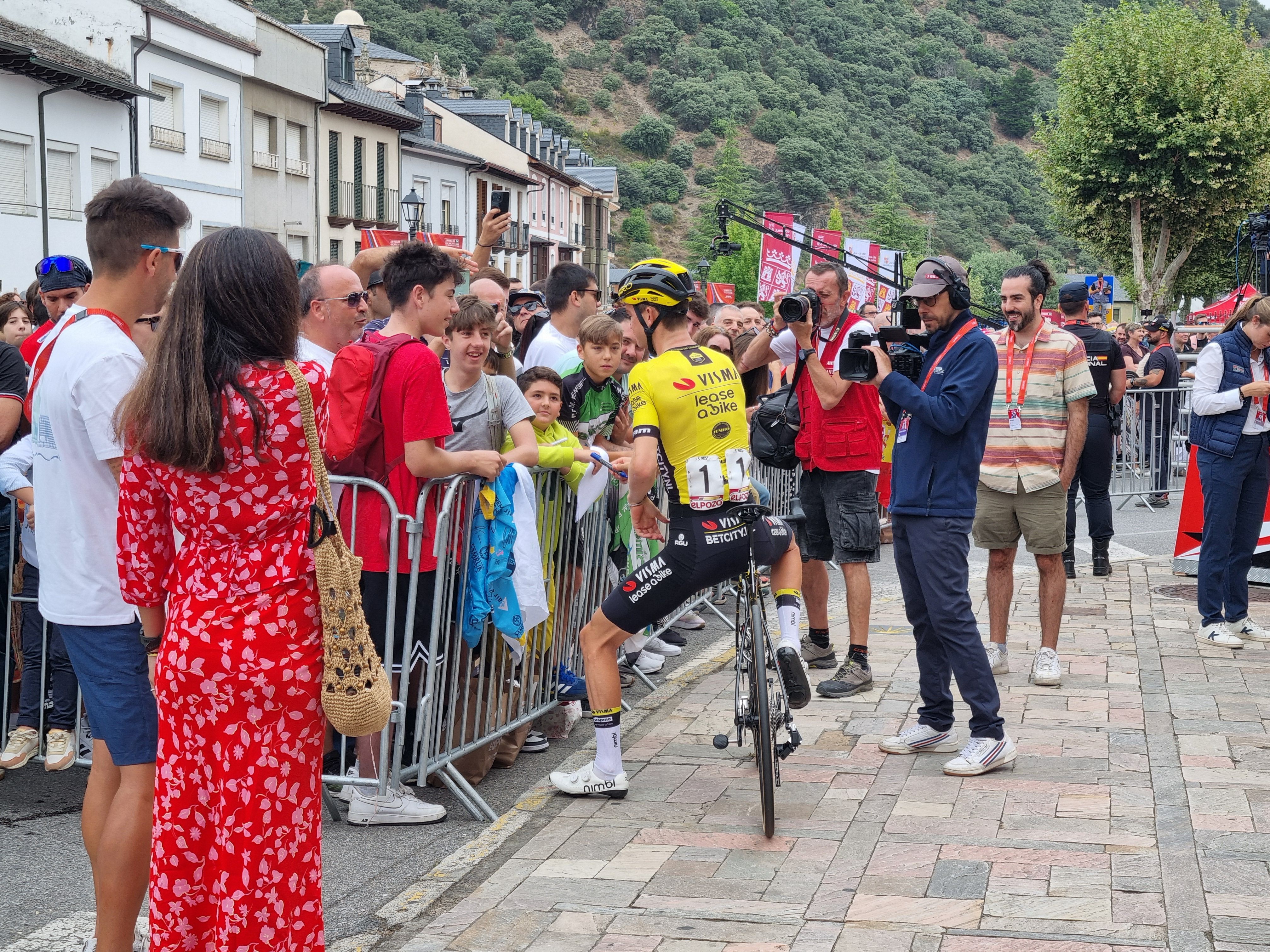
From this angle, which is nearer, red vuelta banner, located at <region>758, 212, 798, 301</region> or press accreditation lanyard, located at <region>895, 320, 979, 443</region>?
press accreditation lanyard, located at <region>895, 320, 979, 443</region>

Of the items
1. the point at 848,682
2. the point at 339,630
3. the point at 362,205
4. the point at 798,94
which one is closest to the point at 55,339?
the point at 339,630

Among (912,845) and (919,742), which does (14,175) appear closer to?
(919,742)

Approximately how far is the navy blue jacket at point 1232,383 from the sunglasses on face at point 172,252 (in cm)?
642

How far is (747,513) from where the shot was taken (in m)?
5.05

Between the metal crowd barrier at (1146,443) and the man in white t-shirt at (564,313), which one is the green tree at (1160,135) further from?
the man in white t-shirt at (564,313)

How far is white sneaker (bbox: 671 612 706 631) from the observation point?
8602 mm

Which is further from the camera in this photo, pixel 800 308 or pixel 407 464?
pixel 800 308

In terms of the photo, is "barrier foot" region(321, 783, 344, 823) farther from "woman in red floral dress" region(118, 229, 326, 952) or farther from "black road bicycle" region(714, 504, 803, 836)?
"woman in red floral dress" region(118, 229, 326, 952)

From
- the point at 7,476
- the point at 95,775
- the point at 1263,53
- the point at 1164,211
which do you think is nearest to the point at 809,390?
the point at 7,476

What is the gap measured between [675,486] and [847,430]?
7.11 ft

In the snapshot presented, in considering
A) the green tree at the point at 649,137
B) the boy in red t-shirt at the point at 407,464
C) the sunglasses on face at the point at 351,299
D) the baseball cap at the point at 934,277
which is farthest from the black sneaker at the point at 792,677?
the green tree at the point at 649,137

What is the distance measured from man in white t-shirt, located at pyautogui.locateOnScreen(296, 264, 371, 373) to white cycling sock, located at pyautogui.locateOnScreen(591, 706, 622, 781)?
1.80m

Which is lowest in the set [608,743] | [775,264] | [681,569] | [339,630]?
[608,743]

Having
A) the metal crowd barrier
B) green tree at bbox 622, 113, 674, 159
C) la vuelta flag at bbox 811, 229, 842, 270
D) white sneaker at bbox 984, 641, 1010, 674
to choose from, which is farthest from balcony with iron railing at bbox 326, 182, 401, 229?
green tree at bbox 622, 113, 674, 159
